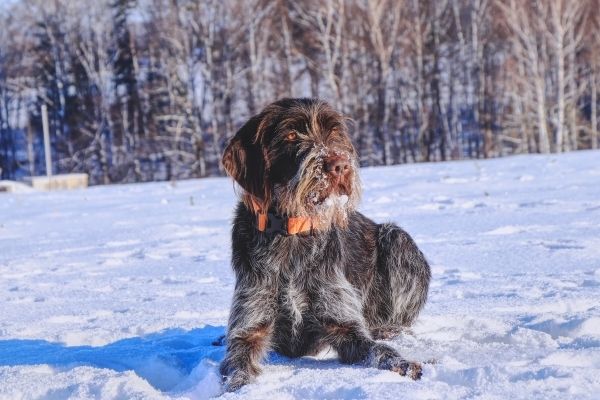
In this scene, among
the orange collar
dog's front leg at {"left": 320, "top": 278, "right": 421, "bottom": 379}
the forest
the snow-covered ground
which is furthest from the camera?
the forest

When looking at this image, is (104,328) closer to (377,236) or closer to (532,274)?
(377,236)

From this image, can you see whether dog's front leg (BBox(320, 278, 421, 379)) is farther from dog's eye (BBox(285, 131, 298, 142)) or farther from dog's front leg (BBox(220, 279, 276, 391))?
dog's eye (BBox(285, 131, 298, 142))

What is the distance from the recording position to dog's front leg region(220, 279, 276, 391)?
302 centimetres

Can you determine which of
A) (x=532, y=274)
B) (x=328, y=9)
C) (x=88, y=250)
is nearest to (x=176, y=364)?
(x=532, y=274)

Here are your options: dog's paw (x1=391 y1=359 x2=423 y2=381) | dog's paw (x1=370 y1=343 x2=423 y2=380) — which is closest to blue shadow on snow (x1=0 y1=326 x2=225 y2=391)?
dog's paw (x1=370 y1=343 x2=423 y2=380)

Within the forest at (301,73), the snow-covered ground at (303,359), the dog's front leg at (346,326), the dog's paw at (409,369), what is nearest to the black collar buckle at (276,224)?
the dog's front leg at (346,326)

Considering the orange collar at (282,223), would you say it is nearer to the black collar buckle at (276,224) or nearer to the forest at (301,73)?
the black collar buckle at (276,224)

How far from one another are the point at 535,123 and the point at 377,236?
77.9ft

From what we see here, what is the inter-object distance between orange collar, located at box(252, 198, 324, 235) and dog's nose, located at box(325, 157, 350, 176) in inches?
9.4

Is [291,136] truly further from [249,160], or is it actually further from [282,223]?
[282,223]

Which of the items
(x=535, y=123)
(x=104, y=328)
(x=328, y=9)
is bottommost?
(x=104, y=328)

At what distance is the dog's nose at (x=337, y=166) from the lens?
9.88ft

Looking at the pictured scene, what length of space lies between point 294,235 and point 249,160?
0.42 meters

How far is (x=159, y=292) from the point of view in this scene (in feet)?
16.5
